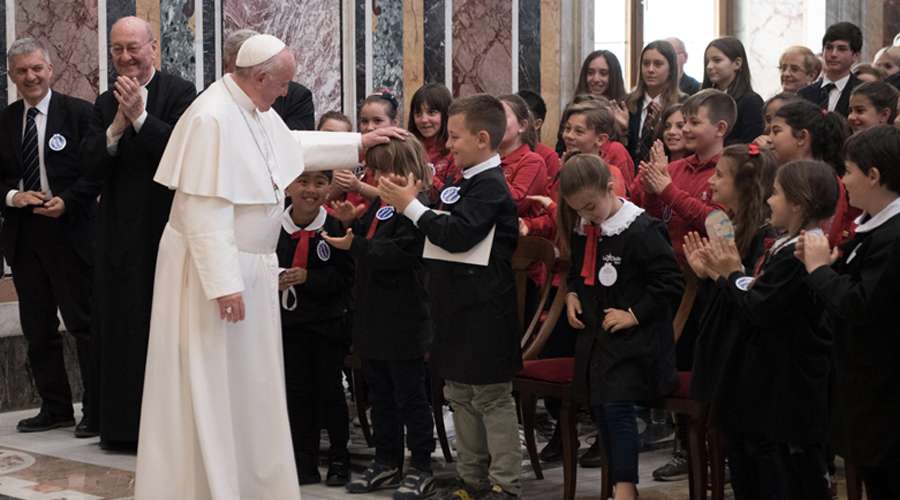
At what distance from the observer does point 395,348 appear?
5.94m

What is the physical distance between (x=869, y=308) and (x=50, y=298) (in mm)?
4927

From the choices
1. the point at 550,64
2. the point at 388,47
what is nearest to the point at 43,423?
the point at 388,47

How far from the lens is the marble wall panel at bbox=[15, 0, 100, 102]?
8.33 m

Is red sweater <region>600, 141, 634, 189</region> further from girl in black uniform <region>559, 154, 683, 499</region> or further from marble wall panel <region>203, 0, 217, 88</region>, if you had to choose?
marble wall panel <region>203, 0, 217, 88</region>

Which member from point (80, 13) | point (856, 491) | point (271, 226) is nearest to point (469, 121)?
point (271, 226)

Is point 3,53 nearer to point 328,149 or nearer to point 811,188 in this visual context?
point 328,149

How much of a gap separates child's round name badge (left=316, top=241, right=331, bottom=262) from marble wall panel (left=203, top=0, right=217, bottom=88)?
3093 mm

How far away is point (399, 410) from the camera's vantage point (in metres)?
6.03

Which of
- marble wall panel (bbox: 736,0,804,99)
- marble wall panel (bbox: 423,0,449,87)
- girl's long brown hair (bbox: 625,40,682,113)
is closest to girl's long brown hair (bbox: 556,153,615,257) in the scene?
girl's long brown hair (bbox: 625,40,682,113)

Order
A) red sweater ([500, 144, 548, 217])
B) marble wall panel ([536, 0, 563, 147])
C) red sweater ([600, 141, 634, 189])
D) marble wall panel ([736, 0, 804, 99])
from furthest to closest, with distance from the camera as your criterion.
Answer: marble wall panel ([736, 0, 804, 99]) → marble wall panel ([536, 0, 563, 147]) → red sweater ([600, 141, 634, 189]) → red sweater ([500, 144, 548, 217])

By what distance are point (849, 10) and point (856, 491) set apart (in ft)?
30.1

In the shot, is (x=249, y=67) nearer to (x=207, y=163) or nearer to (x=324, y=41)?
(x=207, y=163)

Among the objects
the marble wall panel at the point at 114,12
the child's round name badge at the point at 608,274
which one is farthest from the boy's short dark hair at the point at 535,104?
the child's round name badge at the point at 608,274

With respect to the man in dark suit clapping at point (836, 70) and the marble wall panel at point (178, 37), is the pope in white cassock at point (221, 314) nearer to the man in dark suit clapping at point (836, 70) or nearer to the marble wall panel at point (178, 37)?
the marble wall panel at point (178, 37)
